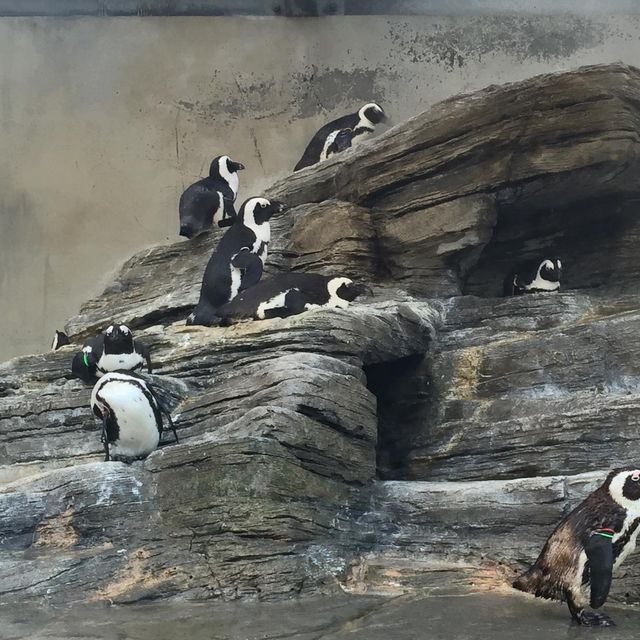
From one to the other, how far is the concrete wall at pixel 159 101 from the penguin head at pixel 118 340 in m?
5.01

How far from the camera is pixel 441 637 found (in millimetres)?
3604

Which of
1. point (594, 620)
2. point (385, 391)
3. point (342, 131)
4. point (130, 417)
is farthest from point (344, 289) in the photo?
point (342, 131)

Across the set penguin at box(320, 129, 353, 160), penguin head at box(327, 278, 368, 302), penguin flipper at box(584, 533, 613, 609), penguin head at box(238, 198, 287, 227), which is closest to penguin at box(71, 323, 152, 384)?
penguin head at box(327, 278, 368, 302)

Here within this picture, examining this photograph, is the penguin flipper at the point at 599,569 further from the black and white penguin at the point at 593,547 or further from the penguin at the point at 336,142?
the penguin at the point at 336,142

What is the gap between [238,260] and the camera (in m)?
7.29

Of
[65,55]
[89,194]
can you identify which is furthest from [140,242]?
[65,55]

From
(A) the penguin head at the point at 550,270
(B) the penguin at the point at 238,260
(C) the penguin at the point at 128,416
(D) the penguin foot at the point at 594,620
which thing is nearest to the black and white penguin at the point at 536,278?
(A) the penguin head at the point at 550,270

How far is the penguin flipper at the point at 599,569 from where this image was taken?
3807mm

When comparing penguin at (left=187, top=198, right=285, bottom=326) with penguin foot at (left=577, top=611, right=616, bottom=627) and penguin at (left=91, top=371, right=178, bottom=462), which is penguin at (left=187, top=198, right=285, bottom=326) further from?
penguin foot at (left=577, top=611, right=616, bottom=627)

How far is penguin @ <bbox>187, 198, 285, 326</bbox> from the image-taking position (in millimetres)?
7109

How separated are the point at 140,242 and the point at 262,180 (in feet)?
5.00

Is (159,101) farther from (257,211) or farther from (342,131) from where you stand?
(257,211)

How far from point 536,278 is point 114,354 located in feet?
10.7

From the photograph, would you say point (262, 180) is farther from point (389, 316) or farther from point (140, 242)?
point (389, 316)
